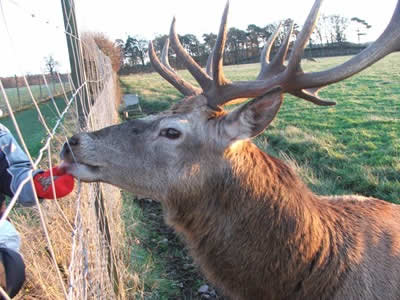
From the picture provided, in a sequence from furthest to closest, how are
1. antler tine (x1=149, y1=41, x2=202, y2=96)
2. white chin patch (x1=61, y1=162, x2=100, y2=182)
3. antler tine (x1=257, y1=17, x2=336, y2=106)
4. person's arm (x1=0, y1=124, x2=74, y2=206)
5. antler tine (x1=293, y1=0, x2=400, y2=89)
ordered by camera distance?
antler tine (x1=149, y1=41, x2=202, y2=96), antler tine (x1=257, y1=17, x2=336, y2=106), antler tine (x1=293, y1=0, x2=400, y2=89), white chin patch (x1=61, y1=162, x2=100, y2=182), person's arm (x1=0, y1=124, x2=74, y2=206)

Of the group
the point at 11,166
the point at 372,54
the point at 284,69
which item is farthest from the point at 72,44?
the point at 372,54

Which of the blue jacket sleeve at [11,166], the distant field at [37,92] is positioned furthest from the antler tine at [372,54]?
the blue jacket sleeve at [11,166]

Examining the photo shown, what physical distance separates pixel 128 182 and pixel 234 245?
0.81 meters

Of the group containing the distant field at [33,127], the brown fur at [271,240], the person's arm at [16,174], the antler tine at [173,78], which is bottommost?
the distant field at [33,127]

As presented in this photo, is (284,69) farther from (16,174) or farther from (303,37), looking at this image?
(16,174)

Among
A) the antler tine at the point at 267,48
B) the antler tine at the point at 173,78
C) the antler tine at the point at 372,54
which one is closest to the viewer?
the antler tine at the point at 372,54

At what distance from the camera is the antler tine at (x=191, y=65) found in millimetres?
3059

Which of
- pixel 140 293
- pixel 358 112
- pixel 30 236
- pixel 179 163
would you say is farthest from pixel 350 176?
pixel 358 112

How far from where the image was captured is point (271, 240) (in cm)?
252

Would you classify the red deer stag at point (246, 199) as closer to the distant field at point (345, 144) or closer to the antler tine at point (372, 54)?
the antler tine at point (372, 54)

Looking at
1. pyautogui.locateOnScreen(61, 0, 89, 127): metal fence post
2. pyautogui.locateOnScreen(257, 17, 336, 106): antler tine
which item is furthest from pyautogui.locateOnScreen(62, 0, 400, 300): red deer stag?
pyautogui.locateOnScreen(61, 0, 89, 127): metal fence post

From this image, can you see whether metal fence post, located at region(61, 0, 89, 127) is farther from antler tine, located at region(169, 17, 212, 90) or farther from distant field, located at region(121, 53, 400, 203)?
distant field, located at region(121, 53, 400, 203)

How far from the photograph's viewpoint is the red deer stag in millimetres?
2484

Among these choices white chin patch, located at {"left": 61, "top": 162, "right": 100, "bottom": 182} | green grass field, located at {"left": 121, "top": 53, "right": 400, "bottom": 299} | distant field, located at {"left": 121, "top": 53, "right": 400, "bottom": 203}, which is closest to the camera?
white chin patch, located at {"left": 61, "top": 162, "right": 100, "bottom": 182}
